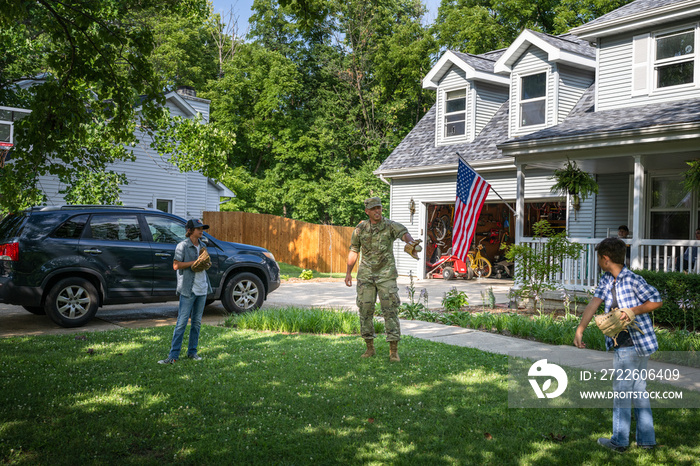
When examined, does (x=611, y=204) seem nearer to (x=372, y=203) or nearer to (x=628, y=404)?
(x=372, y=203)

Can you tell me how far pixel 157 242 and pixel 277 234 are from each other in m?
15.2

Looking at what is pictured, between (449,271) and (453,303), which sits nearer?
(453,303)

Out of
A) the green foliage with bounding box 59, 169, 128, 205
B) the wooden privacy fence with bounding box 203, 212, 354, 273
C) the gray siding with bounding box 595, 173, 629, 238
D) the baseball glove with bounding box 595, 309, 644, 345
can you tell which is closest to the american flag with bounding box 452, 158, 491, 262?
the gray siding with bounding box 595, 173, 629, 238

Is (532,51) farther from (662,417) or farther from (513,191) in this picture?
(662,417)

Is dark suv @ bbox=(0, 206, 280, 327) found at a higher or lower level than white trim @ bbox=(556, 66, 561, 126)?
lower

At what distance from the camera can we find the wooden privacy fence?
24.1m

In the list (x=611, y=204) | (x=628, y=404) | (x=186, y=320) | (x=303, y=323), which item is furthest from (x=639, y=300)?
(x=611, y=204)

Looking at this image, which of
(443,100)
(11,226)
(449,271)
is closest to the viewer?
(11,226)

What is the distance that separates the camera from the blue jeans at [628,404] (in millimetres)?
3982

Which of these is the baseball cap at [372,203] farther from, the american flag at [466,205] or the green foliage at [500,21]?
the green foliage at [500,21]

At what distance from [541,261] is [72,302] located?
8.29 metres

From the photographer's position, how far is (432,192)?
1962 centimetres

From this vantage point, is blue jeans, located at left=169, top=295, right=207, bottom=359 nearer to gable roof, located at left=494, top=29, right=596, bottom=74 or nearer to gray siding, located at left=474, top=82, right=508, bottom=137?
gable roof, located at left=494, top=29, right=596, bottom=74

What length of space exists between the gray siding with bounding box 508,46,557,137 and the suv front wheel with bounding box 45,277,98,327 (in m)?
12.2
